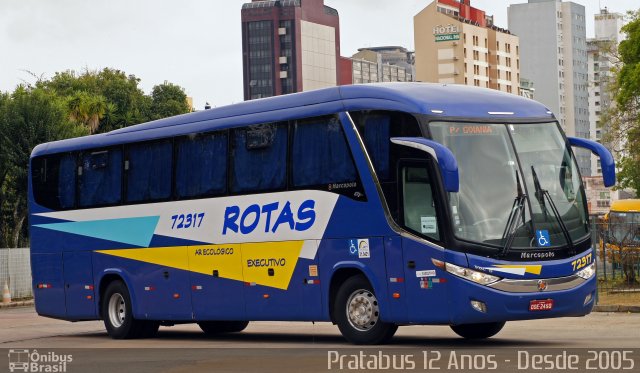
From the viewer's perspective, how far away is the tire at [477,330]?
20.3 m

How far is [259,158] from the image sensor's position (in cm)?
2125

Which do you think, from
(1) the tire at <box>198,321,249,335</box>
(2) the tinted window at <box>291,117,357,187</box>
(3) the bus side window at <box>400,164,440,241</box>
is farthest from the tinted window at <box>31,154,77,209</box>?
(3) the bus side window at <box>400,164,440,241</box>

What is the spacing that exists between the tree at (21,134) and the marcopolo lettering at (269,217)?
3812 centimetres

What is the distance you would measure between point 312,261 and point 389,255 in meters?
1.83

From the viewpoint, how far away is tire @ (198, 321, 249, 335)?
2538 centimetres

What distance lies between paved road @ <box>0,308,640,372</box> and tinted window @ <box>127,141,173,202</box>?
103 inches

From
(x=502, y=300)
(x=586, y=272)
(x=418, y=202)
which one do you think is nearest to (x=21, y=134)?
(x=418, y=202)

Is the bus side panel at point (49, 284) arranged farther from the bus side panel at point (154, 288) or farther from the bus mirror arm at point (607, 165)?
the bus mirror arm at point (607, 165)

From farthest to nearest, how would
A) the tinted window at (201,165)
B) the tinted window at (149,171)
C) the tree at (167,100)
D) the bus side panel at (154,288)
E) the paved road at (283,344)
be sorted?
the tree at (167,100) < the tinted window at (149,171) < the bus side panel at (154,288) < the tinted window at (201,165) < the paved road at (283,344)

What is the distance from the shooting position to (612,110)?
214ft

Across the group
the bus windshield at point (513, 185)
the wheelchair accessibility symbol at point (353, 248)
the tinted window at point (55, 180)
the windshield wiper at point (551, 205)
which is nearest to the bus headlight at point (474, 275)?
the bus windshield at point (513, 185)

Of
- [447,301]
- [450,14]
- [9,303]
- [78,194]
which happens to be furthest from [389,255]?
[450,14]

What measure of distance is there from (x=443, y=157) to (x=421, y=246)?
1.51 m

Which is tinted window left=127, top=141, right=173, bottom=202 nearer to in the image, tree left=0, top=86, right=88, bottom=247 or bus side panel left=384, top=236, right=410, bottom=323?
bus side panel left=384, top=236, right=410, bottom=323
